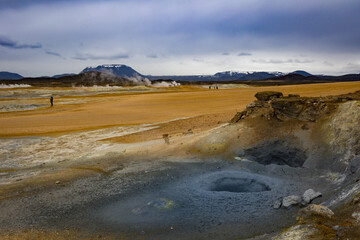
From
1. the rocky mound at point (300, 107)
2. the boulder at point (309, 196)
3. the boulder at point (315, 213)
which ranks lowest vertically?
the boulder at point (309, 196)

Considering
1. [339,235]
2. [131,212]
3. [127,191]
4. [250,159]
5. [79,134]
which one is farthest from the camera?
[79,134]

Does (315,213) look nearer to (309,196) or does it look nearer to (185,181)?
(309,196)

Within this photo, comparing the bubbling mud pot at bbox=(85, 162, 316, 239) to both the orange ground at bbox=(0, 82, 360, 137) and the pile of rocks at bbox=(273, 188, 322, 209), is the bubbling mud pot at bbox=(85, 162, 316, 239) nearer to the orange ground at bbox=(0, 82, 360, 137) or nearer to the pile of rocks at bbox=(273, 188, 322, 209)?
the pile of rocks at bbox=(273, 188, 322, 209)

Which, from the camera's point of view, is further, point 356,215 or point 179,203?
point 179,203

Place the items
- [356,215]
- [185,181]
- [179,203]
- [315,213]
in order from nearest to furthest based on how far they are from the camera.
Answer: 1. [356,215]
2. [315,213]
3. [179,203]
4. [185,181]

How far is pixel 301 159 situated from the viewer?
8.91m

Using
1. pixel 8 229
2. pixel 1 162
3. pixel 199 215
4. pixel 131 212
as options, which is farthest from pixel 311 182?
pixel 1 162

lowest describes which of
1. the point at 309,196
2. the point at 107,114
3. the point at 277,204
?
the point at 107,114

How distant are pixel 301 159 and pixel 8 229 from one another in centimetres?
786

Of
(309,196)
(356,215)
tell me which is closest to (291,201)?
(309,196)

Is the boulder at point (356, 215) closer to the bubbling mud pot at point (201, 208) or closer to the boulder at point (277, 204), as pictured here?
the bubbling mud pot at point (201, 208)

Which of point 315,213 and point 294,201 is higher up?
point 315,213

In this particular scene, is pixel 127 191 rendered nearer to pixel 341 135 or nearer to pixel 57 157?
pixel 57 157

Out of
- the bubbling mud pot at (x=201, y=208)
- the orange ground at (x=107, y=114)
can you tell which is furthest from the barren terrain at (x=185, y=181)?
the orange ground at (x=107, y=114)
